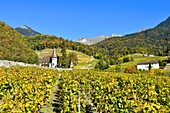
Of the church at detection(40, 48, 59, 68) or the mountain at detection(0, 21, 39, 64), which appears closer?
the mountain at detection(0, 21, 39, 64)

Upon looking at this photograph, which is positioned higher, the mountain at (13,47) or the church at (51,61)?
the mountain at (13,47)

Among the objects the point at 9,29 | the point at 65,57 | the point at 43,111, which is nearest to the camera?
the point at 43,111

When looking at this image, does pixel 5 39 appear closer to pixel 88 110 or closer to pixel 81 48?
pixel 81 48

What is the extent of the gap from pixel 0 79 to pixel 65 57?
83904 millimetres

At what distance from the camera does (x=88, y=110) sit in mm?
16766

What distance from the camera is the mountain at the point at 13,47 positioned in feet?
285

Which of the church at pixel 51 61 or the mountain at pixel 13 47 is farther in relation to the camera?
the church at pixel 51 61

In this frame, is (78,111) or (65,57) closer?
(78,111)

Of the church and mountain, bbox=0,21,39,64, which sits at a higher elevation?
mountain, bbox=0,21,39,64

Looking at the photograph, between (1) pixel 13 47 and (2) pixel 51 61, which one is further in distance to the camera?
(2) pixel 51 61

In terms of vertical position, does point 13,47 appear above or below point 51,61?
above

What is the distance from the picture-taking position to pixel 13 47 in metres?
96.9

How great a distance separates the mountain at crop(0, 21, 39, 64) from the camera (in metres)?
86.9

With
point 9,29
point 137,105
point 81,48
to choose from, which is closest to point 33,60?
point 9,29
